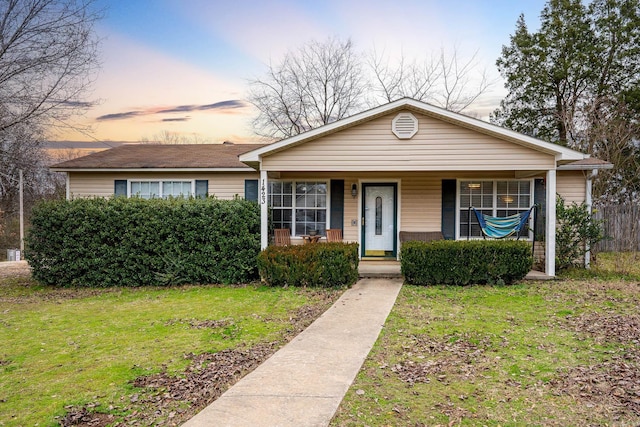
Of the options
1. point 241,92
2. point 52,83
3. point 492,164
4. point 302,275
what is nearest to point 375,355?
point 302,275

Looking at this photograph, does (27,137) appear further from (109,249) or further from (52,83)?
(109,249)

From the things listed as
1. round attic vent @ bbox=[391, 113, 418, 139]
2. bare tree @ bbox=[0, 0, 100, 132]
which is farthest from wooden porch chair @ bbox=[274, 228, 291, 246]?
bare tree @ bbox=[0, 0, 100, 132]

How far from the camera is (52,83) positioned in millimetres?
11680

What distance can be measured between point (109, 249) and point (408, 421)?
8273 millimetres

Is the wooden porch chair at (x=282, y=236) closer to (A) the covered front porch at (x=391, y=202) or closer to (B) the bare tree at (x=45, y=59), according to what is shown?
(A) the covered front porch at (x=391, y=202)

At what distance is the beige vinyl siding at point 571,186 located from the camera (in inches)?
439

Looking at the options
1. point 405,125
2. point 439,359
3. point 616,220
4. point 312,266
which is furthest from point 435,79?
point 439,359

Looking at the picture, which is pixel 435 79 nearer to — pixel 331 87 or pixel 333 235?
pixel 331 87

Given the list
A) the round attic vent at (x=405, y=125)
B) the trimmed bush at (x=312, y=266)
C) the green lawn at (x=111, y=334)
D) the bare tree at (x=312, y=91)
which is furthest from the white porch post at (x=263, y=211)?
the bare tree at (x=312, y=91)

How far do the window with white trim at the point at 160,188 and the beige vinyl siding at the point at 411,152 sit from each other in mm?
3723

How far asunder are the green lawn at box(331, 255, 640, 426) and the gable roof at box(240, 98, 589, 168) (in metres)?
2.93

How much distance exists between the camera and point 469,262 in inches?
352

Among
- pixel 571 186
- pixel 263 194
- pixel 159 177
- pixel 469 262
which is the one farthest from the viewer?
pixel 159 177

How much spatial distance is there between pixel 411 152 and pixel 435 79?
1577 centimetres
